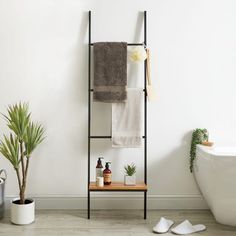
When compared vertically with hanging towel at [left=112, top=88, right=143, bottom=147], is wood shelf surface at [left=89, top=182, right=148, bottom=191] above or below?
below

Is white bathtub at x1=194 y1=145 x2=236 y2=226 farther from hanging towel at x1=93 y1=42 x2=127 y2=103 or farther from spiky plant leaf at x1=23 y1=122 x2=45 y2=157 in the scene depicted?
spiky plant leaf at x1=23 y1=122 x2=45 y2=157

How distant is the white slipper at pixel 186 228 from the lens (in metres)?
2.73

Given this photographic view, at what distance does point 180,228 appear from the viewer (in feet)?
9.09

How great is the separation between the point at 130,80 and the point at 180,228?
3.92 feet

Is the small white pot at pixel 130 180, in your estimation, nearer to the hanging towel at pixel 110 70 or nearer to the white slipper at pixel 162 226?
the white slipper at pixel 162 226

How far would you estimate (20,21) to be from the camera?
313 cm

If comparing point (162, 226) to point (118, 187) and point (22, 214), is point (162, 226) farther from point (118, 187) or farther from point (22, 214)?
point (22, 214)

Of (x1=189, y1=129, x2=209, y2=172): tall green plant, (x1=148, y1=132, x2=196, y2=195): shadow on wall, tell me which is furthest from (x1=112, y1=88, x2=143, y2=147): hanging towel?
(x1=189, y1=129, x2=209, y2=172): tall green plant

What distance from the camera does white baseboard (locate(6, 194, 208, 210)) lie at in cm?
322

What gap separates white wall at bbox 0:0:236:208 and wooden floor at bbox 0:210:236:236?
5.5 inches

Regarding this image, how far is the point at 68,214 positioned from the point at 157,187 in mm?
745

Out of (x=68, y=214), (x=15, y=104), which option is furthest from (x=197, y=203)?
(x=15, y=104)

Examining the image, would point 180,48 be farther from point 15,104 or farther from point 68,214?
point 68,214

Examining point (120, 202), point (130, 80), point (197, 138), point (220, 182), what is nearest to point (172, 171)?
point (197, 138)
